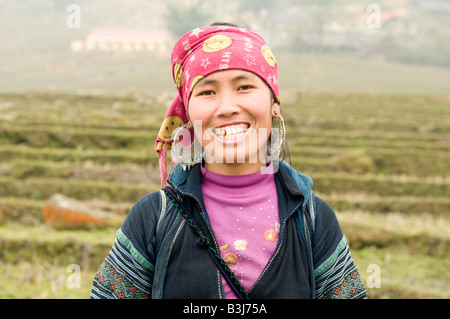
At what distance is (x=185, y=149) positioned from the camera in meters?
1.82

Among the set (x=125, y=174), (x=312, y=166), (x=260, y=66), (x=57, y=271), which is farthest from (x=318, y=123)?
(x=260, y=66)

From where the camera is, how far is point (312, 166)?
10391mm

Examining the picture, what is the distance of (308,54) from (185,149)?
4735cm

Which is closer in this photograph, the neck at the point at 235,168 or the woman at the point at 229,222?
the woman at the point at 229,222

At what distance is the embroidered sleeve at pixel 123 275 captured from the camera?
1586 mm

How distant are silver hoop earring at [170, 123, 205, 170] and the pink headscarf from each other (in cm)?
4

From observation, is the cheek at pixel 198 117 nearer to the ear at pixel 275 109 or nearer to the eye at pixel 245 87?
the eye at pixel 245 87

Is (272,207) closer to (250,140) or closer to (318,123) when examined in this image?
(250,140)

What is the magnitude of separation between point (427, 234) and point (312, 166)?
4.03 meters

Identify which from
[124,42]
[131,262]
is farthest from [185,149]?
[124,42]

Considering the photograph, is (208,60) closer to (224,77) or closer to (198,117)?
(224,77)

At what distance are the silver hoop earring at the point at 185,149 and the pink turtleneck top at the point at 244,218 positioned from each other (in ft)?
0.25

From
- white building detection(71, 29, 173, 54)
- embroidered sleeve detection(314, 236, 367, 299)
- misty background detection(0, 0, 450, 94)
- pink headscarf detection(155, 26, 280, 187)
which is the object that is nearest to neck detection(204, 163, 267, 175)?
pink headscarf detection(155, 26, 280, 187)

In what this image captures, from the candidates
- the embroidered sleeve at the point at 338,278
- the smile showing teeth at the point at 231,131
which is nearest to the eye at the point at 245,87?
the smile showing teeth at the point at 231,131
